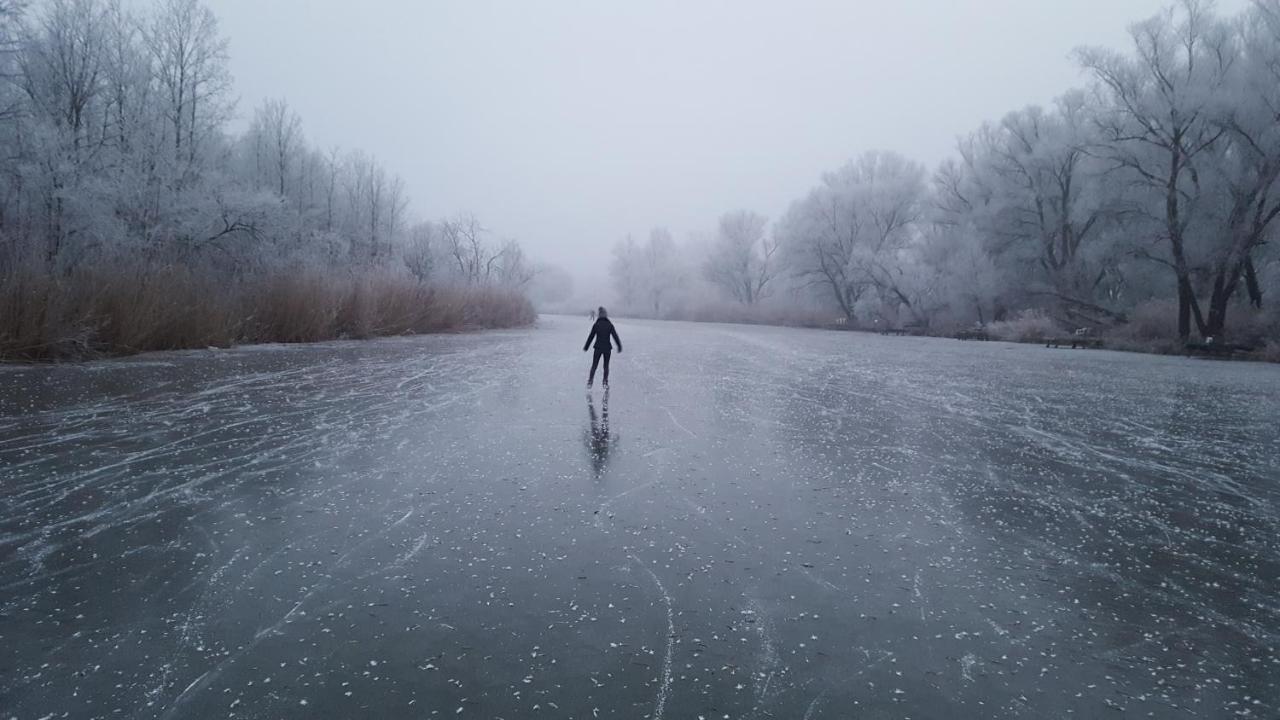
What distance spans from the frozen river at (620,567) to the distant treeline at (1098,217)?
24.1m

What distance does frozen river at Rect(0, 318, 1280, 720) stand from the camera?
242 cm

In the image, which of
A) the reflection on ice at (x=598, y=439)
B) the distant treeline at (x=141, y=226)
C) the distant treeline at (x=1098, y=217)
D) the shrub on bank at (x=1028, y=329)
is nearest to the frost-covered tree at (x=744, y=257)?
the distant treeline at (x=1098, y=217)

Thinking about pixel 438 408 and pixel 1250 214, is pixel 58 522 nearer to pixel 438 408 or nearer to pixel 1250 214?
pixel 438 408

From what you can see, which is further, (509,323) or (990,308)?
(990,308)

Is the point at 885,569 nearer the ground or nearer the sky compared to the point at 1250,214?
nearer the ground

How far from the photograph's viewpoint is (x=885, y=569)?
3576 mm

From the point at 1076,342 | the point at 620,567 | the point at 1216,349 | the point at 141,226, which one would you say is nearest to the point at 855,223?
the point at 1076,342

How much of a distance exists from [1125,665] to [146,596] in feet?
15.7

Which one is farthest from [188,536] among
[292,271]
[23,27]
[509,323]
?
[509,323]

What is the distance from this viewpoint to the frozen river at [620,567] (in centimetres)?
242

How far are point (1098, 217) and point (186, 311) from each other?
41245mm

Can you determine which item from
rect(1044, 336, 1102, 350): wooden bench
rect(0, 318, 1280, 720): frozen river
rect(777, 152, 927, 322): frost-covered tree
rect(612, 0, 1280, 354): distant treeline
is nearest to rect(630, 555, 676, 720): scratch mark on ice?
rect(0, 318, 1280, 720): frozen river

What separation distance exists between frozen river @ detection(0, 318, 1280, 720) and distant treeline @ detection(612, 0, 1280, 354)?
24.1 metres

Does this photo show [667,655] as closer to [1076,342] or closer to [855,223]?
[1076,342]
